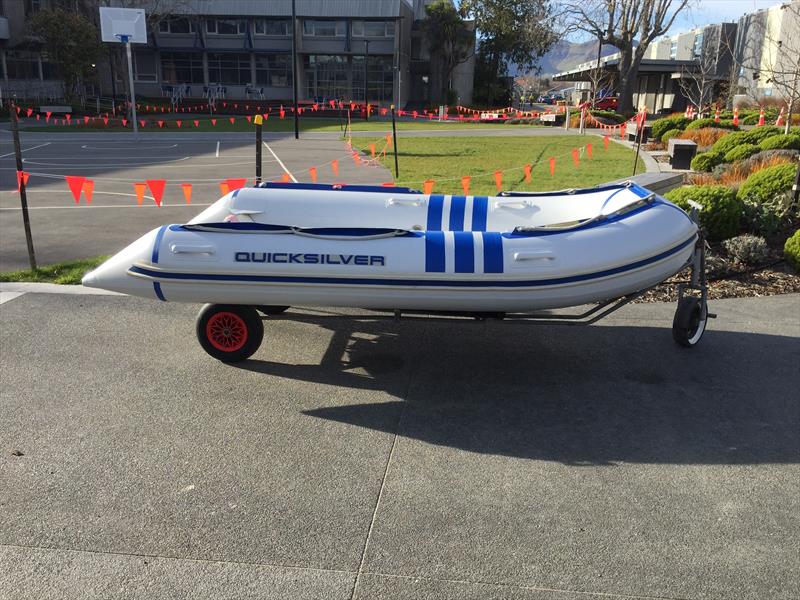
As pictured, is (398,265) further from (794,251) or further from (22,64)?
(22,64)

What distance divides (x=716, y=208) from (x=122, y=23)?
26006 millimetres

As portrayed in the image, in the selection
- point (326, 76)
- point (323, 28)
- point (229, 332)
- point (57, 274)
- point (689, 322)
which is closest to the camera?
point (229, 332)

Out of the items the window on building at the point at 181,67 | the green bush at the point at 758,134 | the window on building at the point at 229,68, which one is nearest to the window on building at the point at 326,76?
the window on building at the point at 229,68

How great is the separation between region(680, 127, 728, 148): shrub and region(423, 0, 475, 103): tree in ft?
118

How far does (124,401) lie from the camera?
190 inches

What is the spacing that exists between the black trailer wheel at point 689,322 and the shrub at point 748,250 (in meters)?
2.51

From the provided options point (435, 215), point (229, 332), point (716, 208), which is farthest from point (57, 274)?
point (716, 208)

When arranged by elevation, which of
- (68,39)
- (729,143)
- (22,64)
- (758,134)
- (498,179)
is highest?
(68,39)

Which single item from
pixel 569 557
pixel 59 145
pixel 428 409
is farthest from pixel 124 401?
pixel 59 145

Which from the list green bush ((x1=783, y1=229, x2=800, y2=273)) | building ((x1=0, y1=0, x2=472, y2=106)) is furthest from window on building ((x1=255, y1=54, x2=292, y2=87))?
green bush ((x1=783, y1=229, x2=800, y2=273))

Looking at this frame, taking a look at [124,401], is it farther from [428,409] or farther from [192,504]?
[428,409]

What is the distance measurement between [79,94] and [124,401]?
52.8 m

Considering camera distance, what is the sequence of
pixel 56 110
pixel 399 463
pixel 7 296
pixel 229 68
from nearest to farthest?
pixel 399 463, pixel 7 296, pixel 56 110, pixel 229 68

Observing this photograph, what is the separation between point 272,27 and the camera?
56312 millimetres
